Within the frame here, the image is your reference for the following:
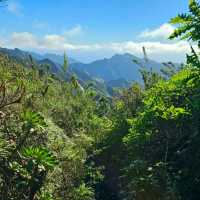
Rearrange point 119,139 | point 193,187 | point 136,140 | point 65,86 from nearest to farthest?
point 193,187 → point 136,140 → point 119,139 → point 65,86

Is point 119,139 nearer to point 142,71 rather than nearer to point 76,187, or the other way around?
point 76,187

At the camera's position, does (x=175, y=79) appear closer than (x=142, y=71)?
Yes

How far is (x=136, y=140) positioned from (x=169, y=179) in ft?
7.09

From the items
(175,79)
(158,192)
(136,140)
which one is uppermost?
(175,79)

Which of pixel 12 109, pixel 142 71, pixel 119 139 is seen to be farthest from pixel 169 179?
pixel 142 71

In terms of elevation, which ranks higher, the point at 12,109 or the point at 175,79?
the point at 175,79

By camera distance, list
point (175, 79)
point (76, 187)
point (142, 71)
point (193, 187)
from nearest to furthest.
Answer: point (193, 187)
point (175, 79)
point (76, 187)
point (142, 71)

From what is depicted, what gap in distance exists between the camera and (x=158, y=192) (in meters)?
14.0

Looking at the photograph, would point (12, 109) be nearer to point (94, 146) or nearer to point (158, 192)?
point (158, 192)

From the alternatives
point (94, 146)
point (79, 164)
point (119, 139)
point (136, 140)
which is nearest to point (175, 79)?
point (136, 140)

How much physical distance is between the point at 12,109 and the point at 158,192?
17.7ft

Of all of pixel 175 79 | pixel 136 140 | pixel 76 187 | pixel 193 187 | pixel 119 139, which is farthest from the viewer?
pixel 119 139

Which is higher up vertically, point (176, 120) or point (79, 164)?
point (176, 120)

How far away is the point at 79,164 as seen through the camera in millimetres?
19672
